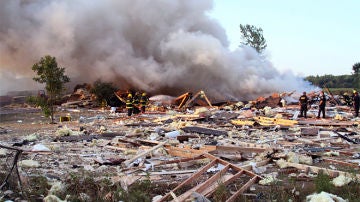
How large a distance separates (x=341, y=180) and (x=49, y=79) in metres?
13.7

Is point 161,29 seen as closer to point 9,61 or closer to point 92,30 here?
point 92,30

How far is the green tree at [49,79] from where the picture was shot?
16.1 metres

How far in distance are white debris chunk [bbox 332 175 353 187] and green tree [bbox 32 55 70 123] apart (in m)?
13.2

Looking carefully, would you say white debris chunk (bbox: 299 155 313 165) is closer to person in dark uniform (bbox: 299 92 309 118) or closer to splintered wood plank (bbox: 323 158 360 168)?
splintered wood plank (bbox: 323 158 360 168)

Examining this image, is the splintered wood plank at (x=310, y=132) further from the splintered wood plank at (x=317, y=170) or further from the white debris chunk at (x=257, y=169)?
the white debris chunk at (x=257, y=169)

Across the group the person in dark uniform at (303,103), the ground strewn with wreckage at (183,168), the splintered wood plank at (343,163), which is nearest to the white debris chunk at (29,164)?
the ground strewn with wreckage at (183,168)

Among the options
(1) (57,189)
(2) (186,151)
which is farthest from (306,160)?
(1) (57,189)

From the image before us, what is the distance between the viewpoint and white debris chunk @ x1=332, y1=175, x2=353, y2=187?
4.93 metres

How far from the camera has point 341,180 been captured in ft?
16.4

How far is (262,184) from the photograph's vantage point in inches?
203

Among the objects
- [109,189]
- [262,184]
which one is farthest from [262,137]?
[109,189]

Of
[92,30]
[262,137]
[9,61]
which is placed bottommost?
[262,137]

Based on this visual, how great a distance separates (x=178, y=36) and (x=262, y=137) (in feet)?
65.9

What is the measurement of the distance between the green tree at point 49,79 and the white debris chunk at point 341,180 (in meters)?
13.2
